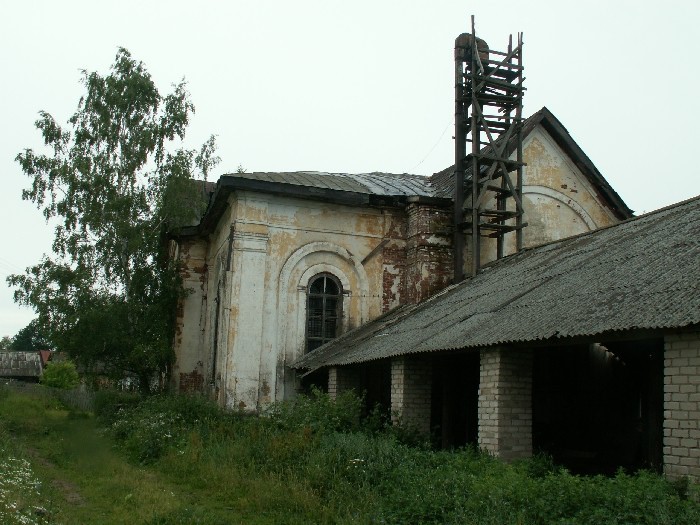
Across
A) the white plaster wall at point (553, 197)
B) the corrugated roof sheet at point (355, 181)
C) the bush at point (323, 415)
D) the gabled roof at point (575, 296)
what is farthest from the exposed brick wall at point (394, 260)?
the bush at point (323, 415)

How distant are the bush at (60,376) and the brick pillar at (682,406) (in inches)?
1720

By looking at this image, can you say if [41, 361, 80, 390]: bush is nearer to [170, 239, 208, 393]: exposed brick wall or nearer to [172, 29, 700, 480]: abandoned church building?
[170, 239, 208, 393]: exposed brick wall

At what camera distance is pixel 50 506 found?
8805 millimetres

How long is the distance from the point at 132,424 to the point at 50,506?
6.21 metres

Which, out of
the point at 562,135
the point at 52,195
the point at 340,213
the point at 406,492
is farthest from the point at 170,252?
the point at 406,492

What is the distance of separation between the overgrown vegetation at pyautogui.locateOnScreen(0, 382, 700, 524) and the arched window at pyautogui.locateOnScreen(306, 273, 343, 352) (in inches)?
134

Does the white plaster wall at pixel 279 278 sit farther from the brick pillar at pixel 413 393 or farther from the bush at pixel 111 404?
the brick pillar at pixel 413 393

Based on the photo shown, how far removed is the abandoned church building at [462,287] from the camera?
8.83m

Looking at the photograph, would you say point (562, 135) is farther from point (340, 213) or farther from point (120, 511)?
point (120, 511)

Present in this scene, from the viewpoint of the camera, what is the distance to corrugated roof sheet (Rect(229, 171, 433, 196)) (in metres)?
17.4

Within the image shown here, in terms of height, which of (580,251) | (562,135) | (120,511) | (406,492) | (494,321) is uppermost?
(562,135)

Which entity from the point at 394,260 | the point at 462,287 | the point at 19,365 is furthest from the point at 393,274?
the point at 19,365

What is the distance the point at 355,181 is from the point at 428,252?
10.2 ft

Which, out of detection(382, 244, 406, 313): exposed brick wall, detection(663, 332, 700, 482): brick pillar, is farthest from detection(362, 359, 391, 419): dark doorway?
detection(663, 332, 700, 482): brick pillar
